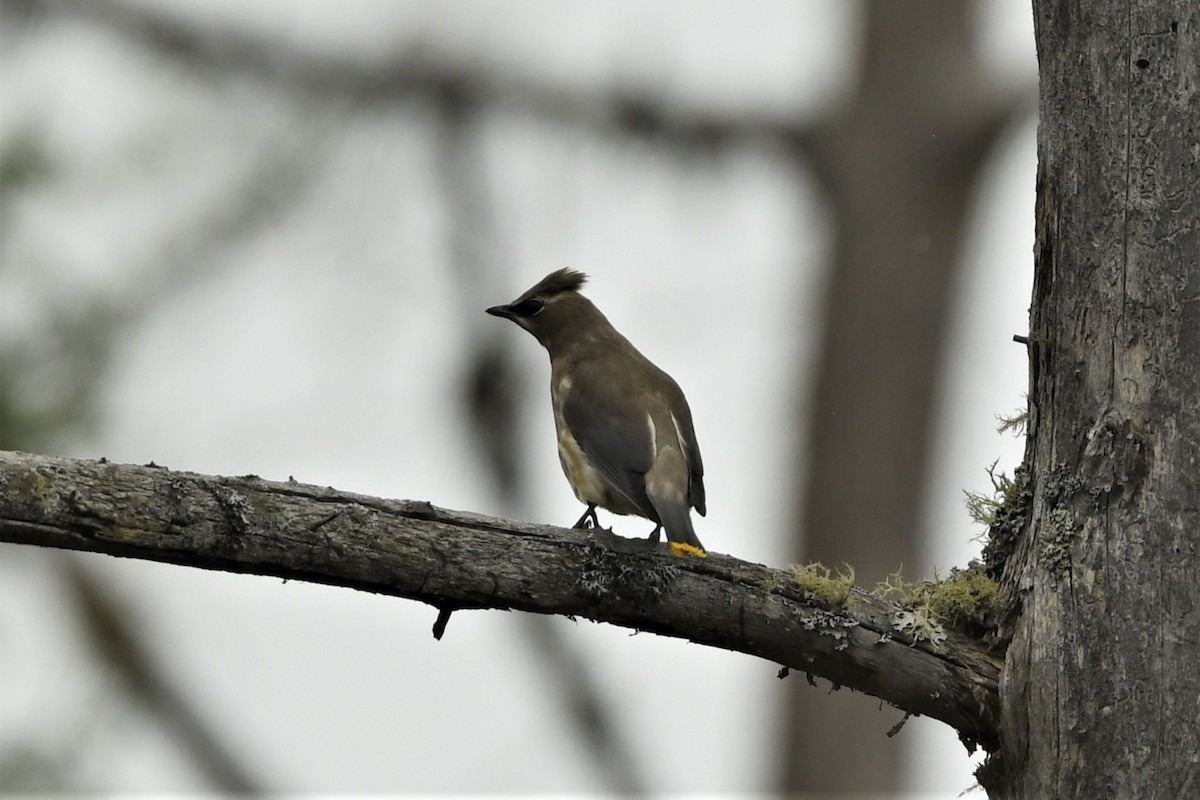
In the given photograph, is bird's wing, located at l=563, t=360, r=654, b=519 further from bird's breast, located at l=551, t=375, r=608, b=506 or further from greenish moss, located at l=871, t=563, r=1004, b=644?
greenish moss, located at l=871, t=563, r=1004, b=644

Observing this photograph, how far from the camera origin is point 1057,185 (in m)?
4.18

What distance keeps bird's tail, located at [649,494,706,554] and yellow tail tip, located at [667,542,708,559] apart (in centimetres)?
1

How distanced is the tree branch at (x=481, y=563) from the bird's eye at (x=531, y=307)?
8.48 ft

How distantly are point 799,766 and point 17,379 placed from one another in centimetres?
486

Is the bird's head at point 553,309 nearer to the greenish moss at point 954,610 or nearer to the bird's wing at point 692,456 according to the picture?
the bird's wing at point 692,456

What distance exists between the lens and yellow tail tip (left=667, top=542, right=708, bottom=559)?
446 cm

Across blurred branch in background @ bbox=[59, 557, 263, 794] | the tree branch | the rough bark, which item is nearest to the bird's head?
the tree branch

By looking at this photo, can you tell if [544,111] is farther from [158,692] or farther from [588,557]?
[588,557]

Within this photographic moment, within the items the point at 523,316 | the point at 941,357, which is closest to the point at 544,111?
the point at 941,357

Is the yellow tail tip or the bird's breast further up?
the bird's breast

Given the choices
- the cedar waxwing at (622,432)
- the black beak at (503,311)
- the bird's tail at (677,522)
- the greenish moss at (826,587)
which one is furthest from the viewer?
the black beak at (503,311)

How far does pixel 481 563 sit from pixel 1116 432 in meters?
1.48

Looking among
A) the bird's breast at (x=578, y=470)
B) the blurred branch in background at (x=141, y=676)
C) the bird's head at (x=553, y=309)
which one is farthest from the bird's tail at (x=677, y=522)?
the blurred branch in background at (x=141, y=676)

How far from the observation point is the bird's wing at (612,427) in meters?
5.55
